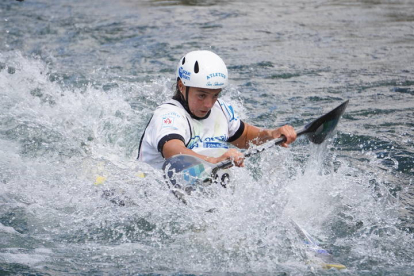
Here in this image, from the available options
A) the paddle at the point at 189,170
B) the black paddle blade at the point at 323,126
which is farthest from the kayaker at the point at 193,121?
the black paddle blade at the point at 323,126

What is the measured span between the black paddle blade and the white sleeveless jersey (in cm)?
85

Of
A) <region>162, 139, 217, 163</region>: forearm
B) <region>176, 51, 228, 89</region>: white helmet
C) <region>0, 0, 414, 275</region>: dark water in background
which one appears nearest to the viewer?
<region>0, 0, 414, 275</region>: dark water in background

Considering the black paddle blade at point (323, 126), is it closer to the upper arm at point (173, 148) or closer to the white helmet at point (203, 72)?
the white helmet at point (203, 72)

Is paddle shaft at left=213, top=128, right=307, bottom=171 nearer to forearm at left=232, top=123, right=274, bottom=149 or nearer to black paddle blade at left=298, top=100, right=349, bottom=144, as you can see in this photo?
black paddle blade at left=298, top=100, right=349, bottom=144

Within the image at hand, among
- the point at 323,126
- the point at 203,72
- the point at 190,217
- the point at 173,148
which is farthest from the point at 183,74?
the point at 323,126

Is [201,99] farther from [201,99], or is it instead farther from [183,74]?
[183,74]

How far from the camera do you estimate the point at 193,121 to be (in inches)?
233

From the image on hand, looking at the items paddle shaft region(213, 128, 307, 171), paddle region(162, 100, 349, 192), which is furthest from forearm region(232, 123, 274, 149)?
paddle region(162, 100, 349, 192)

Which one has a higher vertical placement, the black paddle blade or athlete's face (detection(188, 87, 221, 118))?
athlete's face (detection(188, 87, 221, 118))

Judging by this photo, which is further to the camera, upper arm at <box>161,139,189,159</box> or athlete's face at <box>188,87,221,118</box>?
athlete's face at <box>188,87,221,118</box>

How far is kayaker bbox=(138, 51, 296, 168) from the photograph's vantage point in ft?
18.4

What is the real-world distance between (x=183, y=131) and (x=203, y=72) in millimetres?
588

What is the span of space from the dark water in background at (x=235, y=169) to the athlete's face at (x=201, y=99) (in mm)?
704

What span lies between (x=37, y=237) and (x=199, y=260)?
4.83 ft
